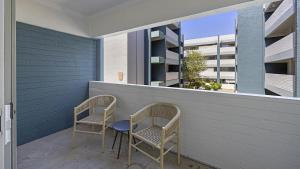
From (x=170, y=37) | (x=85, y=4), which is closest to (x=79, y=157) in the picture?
(x=85, y=4)

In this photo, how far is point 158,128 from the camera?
219cm

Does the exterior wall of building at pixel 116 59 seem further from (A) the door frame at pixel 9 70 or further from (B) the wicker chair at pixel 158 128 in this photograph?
(A) the door frame at pixel 9 70

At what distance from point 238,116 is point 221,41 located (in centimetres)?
1398

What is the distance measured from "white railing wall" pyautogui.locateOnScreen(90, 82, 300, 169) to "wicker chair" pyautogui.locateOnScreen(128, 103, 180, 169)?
15 centimetres

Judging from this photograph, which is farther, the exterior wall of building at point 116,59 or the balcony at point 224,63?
the balcony at point 224,63

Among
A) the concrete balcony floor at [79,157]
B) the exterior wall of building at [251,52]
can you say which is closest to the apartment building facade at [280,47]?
the exterior wall of building at [251,52]

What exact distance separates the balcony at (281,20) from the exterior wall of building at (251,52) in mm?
308

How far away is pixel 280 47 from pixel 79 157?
7.05m

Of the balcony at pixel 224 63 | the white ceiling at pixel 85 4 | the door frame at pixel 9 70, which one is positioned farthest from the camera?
the balcony at pixel 224 63

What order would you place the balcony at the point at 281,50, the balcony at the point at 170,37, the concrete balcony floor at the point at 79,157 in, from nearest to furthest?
the concrete balcony floor at the point at 79,157, the balcony at the point at 281,50, the balcony at the point at 170,37

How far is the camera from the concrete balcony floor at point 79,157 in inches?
77.5

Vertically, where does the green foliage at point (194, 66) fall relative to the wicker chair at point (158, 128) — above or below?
above

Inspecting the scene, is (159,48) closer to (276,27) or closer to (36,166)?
(276,27)

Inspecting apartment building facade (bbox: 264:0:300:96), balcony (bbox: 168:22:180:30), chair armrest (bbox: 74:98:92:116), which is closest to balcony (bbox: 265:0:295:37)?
apartment building facade (bbox: 264:0:300:96)
